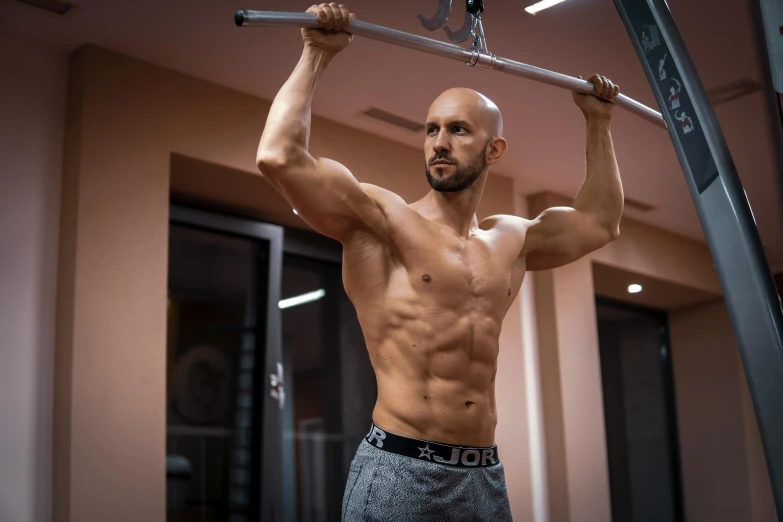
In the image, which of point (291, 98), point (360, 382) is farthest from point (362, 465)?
point (360, 382)

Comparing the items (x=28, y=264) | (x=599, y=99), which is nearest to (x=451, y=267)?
(x=599, y=99)

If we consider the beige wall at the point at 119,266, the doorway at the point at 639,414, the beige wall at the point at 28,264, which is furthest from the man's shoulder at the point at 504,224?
the doorway at the point at 639,414

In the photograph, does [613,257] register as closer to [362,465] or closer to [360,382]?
[360,382]

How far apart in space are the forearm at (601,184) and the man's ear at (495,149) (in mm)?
297

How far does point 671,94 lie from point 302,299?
153 inches

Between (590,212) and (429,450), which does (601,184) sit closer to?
(590,212)

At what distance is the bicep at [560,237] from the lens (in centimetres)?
225

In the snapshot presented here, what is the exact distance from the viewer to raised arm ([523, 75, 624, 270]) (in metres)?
2.25

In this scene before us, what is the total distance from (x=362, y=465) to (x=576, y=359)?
3447 millimetres

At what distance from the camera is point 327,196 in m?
1.87

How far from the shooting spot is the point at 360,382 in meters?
4.90

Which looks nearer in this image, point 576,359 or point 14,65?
point 14,65

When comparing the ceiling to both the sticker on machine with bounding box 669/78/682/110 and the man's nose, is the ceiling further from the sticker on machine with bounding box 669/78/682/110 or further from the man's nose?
the sticker on machine with bounding box 669/78/682/110

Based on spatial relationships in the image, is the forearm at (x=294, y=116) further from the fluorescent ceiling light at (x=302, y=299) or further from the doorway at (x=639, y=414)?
the doorway at (x=639, y=414)
